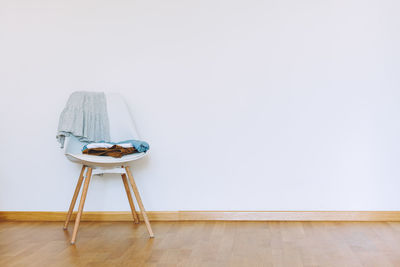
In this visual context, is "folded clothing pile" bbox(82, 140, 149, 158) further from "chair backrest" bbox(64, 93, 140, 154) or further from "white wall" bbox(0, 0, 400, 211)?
"white wall" bbox(0, 0, 400, 211)

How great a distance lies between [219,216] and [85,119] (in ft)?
3.74

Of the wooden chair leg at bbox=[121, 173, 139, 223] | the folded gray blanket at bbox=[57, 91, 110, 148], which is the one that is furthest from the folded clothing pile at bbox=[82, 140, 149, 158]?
the wooden chair leg at bbox=[121, 173, 139, 223]

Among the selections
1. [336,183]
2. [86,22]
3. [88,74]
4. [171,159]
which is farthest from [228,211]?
[86,22]

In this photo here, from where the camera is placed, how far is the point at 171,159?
3361 millimetres

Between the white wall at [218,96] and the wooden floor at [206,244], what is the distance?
27 centimetres

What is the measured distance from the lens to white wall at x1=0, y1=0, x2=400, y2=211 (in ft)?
10.4

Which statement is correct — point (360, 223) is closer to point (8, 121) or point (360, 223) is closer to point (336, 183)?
point (336, 183)

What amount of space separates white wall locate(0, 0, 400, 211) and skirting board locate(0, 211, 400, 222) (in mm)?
49

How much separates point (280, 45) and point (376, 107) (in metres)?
0.78

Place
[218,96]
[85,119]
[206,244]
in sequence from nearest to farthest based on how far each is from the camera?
[206,244]
[85,119]
[218,96]

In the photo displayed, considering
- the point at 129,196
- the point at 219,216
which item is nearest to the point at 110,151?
the point at 129,196

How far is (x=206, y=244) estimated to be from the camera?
2.60 m

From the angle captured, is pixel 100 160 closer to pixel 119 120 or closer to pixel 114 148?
pixel 114 148

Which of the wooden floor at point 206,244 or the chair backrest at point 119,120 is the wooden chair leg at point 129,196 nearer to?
the wooden floor at point 206,244
